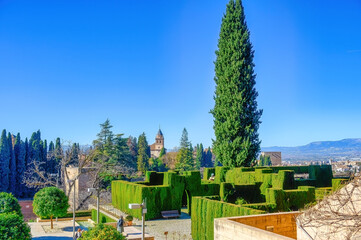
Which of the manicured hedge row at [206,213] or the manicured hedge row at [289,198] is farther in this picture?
the manicured hedge row at [289,198]

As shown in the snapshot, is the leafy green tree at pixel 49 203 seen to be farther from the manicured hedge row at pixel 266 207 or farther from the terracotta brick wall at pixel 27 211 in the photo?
the terracotta brick wall at pixel 27 211

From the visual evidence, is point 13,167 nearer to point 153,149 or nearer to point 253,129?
point 253,129

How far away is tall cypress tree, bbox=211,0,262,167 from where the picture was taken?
3219 cm

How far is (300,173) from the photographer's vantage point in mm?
35875

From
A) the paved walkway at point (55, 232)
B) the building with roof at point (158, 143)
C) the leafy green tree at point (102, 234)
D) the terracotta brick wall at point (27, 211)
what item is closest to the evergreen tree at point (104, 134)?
the terracotta brick wall at point (27, 211)

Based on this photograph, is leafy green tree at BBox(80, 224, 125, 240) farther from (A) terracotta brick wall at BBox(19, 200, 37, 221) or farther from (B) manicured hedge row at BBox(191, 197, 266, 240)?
(A) terracotta brick wall at BBox(19, 200, 37, 221)

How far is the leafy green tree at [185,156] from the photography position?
2955 inches

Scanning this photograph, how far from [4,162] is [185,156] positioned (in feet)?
127

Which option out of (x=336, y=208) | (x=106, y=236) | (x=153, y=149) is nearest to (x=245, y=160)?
(x=106, y=236)

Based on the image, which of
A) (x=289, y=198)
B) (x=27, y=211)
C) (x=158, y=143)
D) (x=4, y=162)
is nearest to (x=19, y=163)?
(x=4, y=162)

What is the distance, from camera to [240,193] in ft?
74.9

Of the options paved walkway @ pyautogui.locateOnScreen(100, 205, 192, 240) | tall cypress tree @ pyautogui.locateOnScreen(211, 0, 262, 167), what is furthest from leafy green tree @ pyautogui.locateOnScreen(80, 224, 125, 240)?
tall cypress tree @ pyautogui.locateOnScreen(211, 0, 262, 167)

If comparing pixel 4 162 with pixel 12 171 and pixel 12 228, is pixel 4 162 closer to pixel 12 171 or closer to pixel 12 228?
pixel 12 171

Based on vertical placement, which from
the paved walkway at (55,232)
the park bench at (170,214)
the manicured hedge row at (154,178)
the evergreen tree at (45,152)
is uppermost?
the evergreen tree at (45,152)
